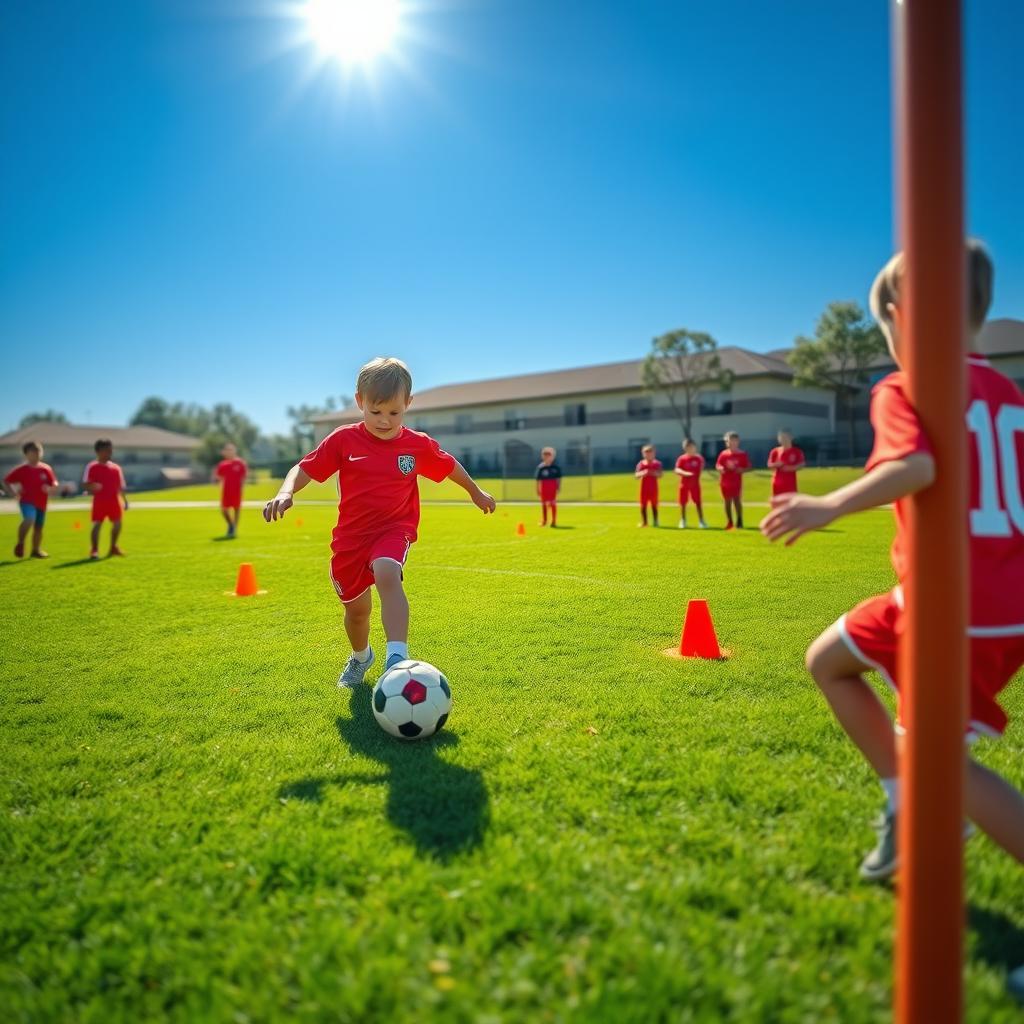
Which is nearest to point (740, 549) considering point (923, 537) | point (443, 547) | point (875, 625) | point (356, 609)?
point (443, 547)

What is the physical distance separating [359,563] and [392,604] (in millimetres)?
512

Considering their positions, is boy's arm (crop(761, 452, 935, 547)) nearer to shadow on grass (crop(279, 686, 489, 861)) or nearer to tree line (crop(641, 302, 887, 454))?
shadow on grass (crop(279, 686, 489, 861))

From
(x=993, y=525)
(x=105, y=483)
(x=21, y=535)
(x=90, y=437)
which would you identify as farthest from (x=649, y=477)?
(x=90, y=437)

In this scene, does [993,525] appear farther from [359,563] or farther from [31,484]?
[31,484]

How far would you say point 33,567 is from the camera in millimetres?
12859

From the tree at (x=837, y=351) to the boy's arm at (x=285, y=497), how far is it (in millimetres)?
53193

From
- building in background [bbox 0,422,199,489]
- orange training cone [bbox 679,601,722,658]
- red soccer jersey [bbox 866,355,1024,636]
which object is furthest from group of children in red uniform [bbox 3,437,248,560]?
building in background [bbox 0,422,199,489]

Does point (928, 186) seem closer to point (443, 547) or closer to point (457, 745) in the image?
point (457, 745)

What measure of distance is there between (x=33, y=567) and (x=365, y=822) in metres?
12.6

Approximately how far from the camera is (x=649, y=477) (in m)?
18.9

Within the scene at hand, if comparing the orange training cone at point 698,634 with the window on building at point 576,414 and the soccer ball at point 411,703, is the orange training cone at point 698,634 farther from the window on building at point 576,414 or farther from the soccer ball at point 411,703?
the window on building at point 576,414

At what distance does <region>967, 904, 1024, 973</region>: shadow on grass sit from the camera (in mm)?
2125

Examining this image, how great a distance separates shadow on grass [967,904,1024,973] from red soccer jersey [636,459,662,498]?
54.2 feet

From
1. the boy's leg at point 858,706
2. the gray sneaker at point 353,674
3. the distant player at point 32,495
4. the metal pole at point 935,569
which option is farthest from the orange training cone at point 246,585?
the metal pole at point 935,569
